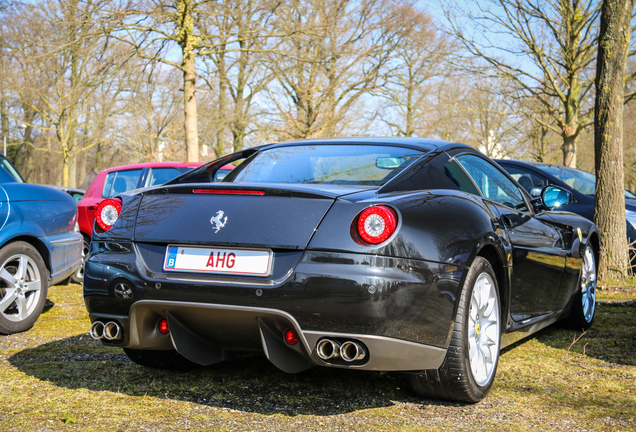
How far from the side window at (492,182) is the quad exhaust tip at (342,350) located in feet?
4.94

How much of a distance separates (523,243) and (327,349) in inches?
67.9

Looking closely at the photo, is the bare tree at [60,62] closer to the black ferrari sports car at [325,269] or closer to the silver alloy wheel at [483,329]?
the black ferrari sports car at [325,269]

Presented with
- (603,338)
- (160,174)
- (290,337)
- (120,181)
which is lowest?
(603,338)

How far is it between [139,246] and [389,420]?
4.76 feet

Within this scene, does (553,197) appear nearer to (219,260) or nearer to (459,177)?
(459,177)

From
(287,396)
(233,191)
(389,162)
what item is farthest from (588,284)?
(233,191)

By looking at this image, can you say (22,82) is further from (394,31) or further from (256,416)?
(256,416)

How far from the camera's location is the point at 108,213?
3.65 m

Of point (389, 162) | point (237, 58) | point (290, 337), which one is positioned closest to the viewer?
point (290, 337)

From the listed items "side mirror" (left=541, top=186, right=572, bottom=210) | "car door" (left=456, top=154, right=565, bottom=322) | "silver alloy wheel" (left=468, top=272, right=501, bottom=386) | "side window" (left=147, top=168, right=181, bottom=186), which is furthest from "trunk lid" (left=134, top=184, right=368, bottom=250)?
"side window" (left=147, top=168, right=181, bottom=186)

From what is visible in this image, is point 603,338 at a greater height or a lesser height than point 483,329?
lesser

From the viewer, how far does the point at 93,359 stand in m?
4.51

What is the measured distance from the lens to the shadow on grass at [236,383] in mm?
3516

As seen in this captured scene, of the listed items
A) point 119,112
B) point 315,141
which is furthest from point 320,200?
point 119,112
